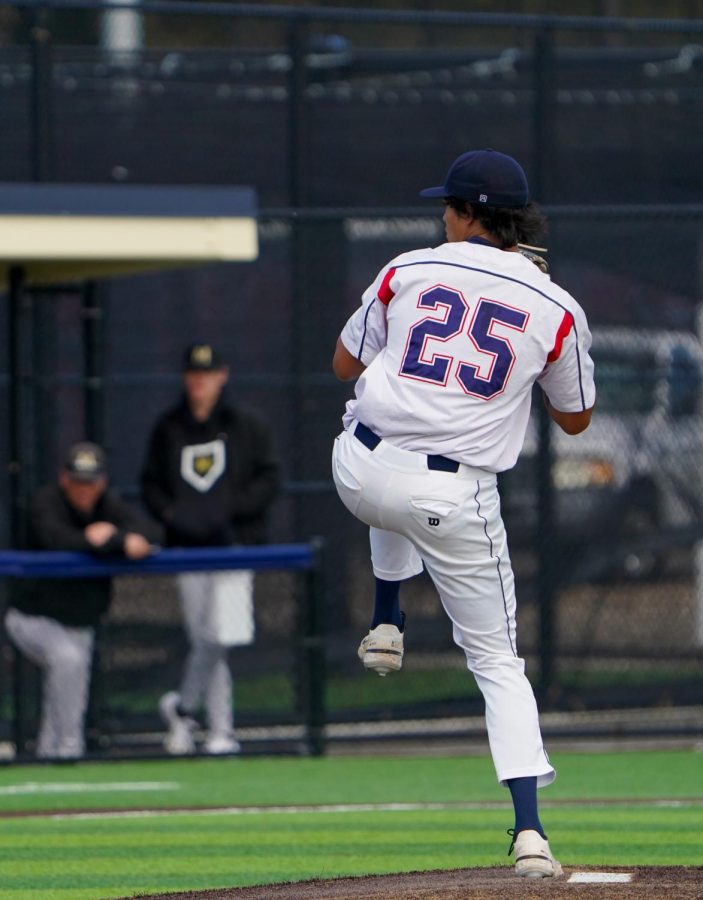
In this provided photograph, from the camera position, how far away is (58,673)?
915 centimetres

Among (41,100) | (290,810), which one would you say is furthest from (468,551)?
(41,100)

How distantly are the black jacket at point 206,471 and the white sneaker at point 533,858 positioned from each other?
185 inches

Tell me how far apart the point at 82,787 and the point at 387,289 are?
404cm

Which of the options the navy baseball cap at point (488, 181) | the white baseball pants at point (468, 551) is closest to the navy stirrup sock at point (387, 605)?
the white baseball pants at point (468, 551)

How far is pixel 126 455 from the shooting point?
1029 centimetres

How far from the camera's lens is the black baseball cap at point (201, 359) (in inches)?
369

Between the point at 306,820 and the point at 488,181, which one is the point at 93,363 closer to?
the point at 306,820

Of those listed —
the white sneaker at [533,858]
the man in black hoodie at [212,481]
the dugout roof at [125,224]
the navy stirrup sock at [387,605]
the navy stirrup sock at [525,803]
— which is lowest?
the white sneaker at [533,858]

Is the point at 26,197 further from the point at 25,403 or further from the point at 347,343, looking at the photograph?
the point at 347,343

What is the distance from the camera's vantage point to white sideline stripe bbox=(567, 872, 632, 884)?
16.6ft

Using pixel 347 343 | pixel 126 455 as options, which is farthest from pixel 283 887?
pixel 126 455

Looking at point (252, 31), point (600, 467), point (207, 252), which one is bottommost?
point (600, 467)

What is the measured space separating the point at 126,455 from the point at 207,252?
5.50ft

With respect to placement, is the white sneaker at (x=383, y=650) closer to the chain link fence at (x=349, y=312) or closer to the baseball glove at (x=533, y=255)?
the baseball glove at (x=533, y=255)
